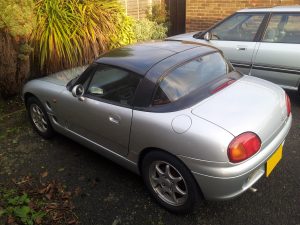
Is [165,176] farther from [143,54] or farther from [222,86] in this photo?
[143,54]

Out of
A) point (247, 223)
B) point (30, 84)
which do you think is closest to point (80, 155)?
point (30, 84)

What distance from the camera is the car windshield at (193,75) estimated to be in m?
2.97

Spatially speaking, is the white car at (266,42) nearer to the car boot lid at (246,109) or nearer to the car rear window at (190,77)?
the car rear window at (190,77)

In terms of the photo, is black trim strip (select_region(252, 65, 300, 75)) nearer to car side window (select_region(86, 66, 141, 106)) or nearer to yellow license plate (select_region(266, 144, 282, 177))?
yellow license plate (select_region(266, 144, 282, 177))

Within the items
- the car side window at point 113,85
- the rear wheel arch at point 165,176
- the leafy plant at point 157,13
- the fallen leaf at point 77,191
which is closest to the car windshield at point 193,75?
the car side window at point 113,85

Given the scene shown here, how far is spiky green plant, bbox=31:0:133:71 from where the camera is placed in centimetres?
586

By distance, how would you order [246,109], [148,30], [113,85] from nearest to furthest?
1. [246,109]
2. [113,85]
3. [148,30]

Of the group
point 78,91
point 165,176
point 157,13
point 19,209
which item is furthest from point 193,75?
point 157,13

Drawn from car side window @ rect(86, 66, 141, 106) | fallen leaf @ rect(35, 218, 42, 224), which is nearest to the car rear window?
car side window @ rect(86, 66, 141, 106)

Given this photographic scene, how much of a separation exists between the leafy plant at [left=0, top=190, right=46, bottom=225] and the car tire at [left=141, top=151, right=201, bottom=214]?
1.11 meters

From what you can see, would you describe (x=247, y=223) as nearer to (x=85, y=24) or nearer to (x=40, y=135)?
(x=40, y=135)

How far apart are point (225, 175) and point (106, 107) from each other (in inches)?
53.7

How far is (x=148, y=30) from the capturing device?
884 cm

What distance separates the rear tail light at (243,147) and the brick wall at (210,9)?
20.9 feet
